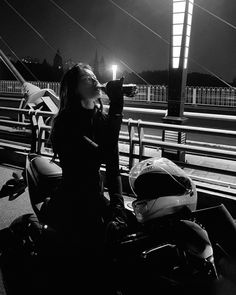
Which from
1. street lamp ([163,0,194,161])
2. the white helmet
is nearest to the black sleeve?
the white helmet

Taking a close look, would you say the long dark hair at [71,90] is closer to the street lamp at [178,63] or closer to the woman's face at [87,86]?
the woman's face at [87,86]

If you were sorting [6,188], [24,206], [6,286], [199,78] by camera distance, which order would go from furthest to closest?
[199,78], [24,206], [6,188], [6,286]

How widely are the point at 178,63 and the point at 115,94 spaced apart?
5.52 meters

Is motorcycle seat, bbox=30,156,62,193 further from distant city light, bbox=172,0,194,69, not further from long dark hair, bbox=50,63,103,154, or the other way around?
distant city light, bbox=172,0,194,69

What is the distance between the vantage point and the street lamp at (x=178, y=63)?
698 centimetres

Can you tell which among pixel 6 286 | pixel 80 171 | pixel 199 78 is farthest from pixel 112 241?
pixel 199 78

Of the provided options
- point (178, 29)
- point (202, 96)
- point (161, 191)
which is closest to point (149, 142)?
point (178, 29)

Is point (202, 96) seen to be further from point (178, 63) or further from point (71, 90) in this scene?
point (71, 90)

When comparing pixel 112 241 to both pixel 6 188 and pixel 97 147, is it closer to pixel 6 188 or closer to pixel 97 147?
pixel 97 147

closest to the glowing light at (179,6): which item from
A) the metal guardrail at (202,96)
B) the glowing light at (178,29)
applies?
the glowing light at (178,29)

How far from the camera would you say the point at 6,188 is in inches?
139

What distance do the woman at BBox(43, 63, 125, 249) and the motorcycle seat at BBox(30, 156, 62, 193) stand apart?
49 cm

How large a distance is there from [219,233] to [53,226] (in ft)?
4.14

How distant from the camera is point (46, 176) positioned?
124 inches
